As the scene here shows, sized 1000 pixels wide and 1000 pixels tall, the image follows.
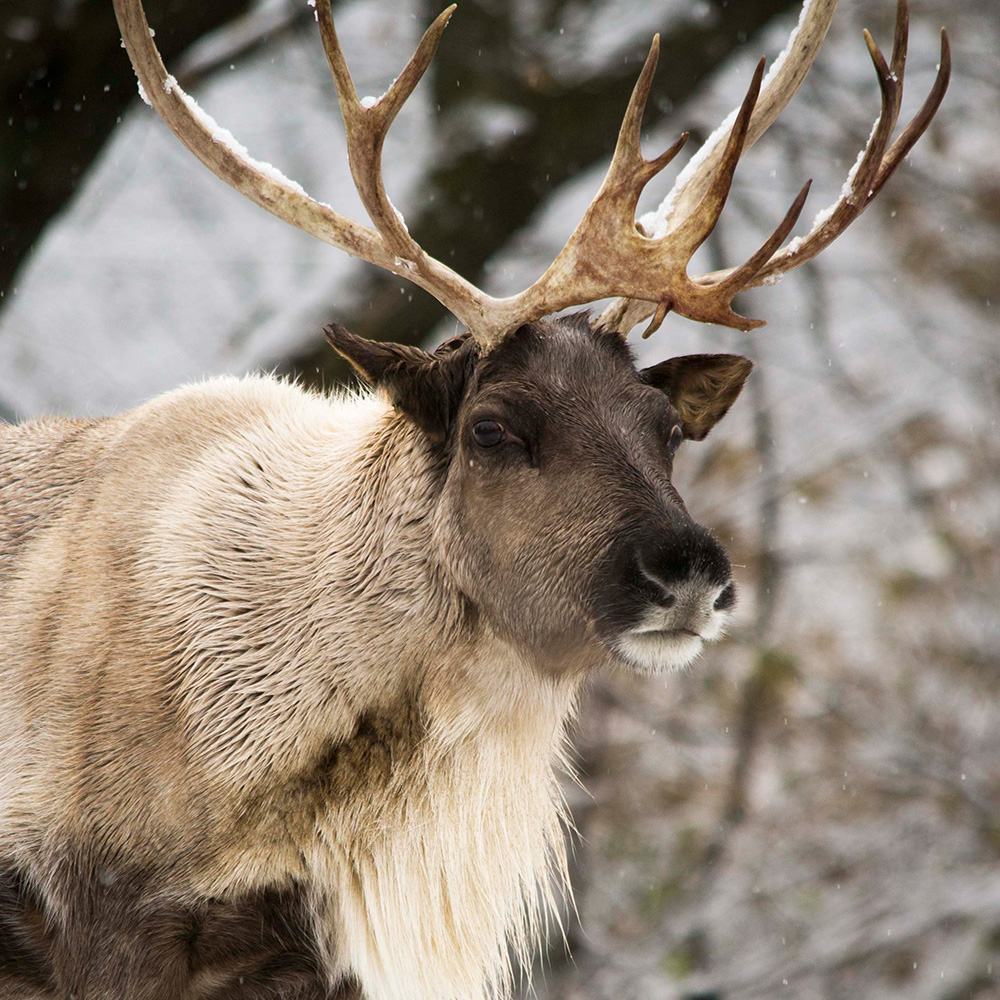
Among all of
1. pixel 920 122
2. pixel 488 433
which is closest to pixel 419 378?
pixel 488 433

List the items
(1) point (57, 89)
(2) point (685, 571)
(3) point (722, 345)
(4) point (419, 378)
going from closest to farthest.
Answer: (2) point (685, 571)
(4) point (419, 378)
(1) point (57, 89)
(3) point (722, 345)

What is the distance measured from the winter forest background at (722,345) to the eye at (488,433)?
12.3 ft

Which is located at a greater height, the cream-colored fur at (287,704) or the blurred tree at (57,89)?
the blurred tree at (57,89)

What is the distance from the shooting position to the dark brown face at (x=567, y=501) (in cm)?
327

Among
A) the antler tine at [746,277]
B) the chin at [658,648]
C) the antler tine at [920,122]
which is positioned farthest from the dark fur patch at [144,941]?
the antler tine at [920,122]

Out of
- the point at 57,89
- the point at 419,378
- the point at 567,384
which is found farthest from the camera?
the point at 57,89

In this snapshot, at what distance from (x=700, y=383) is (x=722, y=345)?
241 inches

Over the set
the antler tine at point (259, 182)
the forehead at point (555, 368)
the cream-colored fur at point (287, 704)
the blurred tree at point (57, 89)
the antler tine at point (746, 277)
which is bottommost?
the cream-colored fur at point (287, 704)

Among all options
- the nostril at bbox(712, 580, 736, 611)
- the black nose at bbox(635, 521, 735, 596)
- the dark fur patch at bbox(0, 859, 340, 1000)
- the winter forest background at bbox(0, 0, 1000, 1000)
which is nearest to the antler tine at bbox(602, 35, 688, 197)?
the black nose at bbox(635, 521, 735, 596)

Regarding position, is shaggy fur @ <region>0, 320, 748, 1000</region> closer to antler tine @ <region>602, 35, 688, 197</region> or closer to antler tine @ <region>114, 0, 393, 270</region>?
antler tine @ <region>114, 0, 393, 270</region>

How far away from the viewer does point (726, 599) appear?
3297mm

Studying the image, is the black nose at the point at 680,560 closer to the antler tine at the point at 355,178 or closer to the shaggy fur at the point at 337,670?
the shaggy fur at the point at 337,670

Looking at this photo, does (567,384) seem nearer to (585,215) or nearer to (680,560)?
(585,215)

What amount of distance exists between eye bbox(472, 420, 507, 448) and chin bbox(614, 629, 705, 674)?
0.67 m
